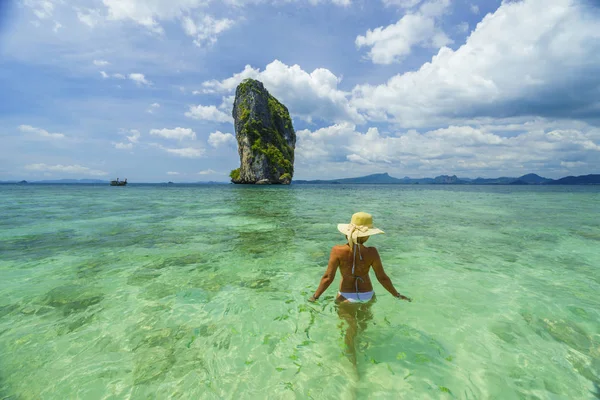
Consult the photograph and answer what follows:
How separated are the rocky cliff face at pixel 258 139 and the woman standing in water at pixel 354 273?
11140cm

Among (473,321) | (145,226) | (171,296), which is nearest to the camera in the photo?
(473,321)

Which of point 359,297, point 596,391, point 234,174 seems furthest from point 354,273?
point 234,174

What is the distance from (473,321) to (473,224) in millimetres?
15958

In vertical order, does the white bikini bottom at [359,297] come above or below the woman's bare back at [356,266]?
below

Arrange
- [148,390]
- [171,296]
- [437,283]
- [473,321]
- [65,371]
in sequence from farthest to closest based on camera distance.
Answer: [437,283] < [171,296] < [473,321] < [65,371] < [148,390]

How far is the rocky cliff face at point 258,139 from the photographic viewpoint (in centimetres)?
11475

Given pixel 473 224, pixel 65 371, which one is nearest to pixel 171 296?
pixel 65 371

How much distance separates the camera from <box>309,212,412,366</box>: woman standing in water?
4.71 m

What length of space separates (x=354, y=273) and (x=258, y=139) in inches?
4522

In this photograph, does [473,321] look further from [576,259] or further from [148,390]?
[576,259]

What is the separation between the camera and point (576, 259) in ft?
35.3

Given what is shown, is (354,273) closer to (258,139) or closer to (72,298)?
(72,298)

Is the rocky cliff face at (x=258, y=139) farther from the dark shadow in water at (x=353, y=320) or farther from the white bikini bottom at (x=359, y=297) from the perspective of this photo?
the white bikini bottom at (x=359, y=297)

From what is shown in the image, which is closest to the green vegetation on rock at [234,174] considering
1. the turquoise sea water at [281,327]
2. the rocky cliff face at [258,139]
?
the rocky cliff face at [258,139]
